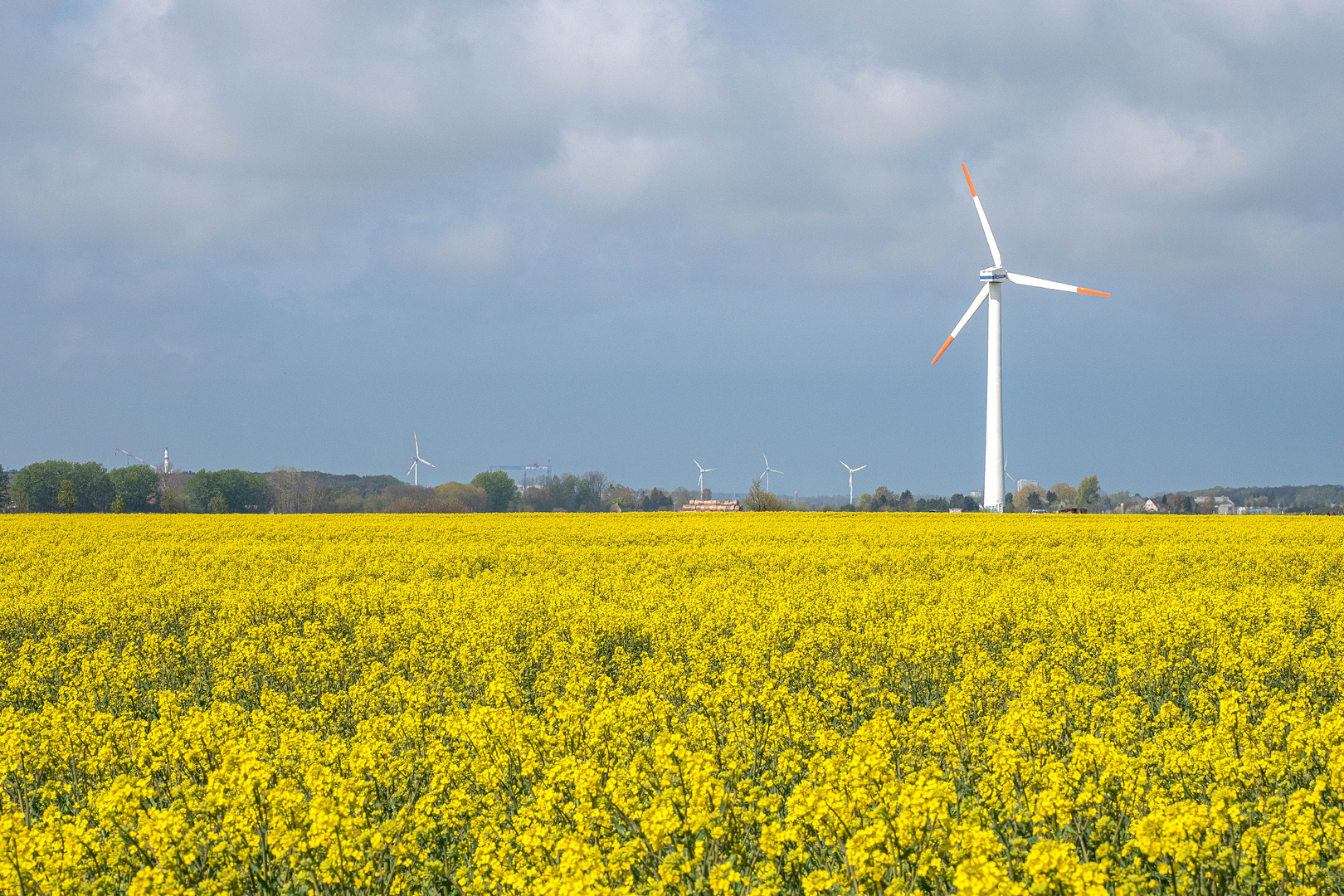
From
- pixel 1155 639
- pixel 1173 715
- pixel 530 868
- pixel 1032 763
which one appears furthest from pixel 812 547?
pixel 530 868

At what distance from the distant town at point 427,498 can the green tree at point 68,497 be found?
22 centimetres

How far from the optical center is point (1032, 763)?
23.8 feet

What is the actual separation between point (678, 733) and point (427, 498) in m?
122

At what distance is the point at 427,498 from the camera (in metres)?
126

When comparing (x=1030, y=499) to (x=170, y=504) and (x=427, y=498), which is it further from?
(x=170, y=504)

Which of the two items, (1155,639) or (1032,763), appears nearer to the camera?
(1032,763)

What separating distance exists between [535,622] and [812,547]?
1421 centimetres

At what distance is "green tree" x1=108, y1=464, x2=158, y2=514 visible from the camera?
110812mm

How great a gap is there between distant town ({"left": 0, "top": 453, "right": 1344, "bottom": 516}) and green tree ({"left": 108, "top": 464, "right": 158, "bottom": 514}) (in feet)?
0.42

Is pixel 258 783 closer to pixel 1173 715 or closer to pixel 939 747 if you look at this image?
pixel 939 747

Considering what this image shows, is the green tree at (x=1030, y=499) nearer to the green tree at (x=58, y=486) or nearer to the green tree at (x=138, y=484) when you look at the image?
the green tree at (x=138, y=484)

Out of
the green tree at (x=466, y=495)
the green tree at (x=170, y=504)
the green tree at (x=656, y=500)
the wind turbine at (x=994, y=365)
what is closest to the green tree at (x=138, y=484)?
the green tree at (x=170, y=504)

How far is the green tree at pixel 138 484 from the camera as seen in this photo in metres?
111

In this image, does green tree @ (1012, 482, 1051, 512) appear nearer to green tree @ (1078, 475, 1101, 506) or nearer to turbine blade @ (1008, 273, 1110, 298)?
green tree @ (1078, 475, 1101, 506)
